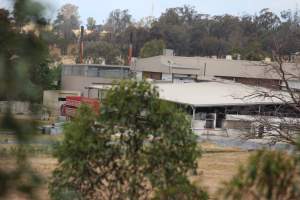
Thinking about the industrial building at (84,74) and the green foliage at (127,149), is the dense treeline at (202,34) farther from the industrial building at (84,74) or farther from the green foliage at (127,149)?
the green foliage at (127,149)

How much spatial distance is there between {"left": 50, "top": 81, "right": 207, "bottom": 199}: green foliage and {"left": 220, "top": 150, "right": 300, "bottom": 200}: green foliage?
2257mm

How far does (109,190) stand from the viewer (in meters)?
6.43

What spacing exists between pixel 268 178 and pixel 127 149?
10.2 feet

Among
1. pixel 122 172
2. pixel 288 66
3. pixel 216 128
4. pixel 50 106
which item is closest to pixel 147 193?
pixel 122 172

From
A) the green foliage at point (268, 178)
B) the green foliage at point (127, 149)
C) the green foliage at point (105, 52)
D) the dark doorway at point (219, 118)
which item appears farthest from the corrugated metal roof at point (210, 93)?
the green foliage at point (105, 52)

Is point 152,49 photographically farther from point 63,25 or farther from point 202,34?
point 63,25

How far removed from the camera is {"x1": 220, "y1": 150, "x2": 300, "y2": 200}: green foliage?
12.2ft

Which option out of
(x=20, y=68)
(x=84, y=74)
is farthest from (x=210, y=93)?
(x=20, y=68)

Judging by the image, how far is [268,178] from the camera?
3.70 metres

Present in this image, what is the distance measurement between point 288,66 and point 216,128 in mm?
8177

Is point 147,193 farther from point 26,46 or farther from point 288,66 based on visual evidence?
point 288,66

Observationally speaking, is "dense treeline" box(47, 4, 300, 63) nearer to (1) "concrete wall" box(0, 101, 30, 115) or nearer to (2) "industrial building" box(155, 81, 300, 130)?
(2) "industrial building" box(155, 81, 300, 130)

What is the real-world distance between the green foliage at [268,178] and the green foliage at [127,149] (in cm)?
226

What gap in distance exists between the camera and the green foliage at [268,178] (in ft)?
12.2
